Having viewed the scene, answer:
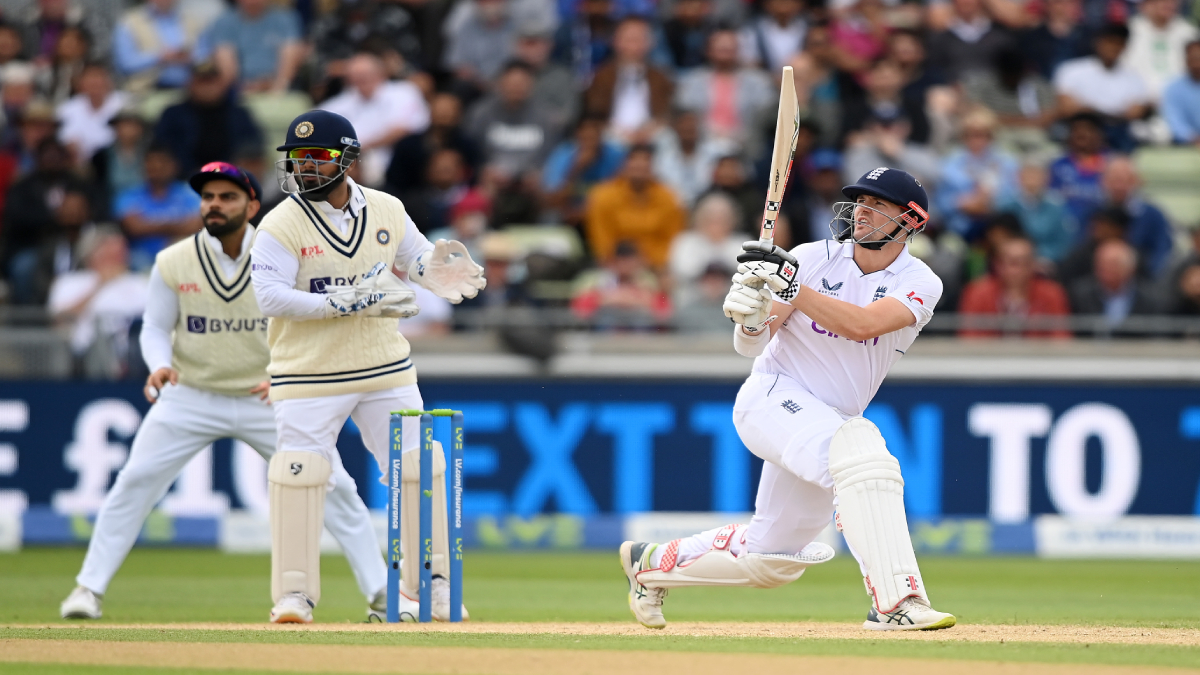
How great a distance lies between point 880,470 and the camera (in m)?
5.45

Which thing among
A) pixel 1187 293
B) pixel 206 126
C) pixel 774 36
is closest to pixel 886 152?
pixel 774 36

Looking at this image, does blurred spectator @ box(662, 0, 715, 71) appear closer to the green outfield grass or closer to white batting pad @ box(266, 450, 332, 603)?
the green outfield grass

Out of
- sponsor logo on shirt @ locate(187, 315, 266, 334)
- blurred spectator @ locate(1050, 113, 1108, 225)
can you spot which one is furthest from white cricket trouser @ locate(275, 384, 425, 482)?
blurred spectator @ locate(1050, 113, 1108, 225)

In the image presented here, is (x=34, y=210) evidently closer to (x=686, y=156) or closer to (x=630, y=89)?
(x=630, y=89)

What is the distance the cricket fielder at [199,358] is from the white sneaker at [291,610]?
715 millimetres

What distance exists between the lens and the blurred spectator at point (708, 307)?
36.5 feet

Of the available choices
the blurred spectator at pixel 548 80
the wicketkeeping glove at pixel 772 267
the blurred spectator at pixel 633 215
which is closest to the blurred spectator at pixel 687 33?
the blurred spectator at pixel 548 80

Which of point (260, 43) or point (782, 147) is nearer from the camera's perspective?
point (782, 147)

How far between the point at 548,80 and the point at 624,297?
106 inches

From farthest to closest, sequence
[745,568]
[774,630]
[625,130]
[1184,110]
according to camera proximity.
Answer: [1184,110], [625,130], [774,630], [745,568]

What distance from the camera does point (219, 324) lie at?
7.20 meters

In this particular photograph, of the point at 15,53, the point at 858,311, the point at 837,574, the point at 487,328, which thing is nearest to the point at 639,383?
the point at 487,328

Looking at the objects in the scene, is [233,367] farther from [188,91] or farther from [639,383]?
[188,91]

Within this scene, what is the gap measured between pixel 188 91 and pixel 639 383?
15.0ft
